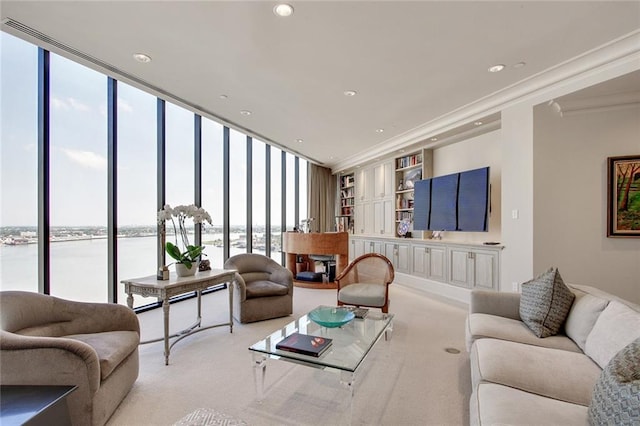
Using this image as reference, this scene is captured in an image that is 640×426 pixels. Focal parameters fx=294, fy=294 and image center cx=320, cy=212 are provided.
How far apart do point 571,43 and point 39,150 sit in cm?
518

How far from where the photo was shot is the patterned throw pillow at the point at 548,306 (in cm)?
208

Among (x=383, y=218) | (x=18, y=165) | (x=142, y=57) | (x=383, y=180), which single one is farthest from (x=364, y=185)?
(x=18, y=165)

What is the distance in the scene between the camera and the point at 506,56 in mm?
2842

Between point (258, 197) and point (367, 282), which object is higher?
point (258, 197)

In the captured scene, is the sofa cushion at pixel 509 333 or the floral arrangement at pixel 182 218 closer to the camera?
the sofa cushion at pixel 509 333

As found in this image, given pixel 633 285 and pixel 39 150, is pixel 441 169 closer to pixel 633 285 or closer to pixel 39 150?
pixel 633 285

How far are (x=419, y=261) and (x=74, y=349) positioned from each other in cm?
493

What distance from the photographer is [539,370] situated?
158cm

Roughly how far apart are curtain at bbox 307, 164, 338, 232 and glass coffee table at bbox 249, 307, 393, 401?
5171 millimetres

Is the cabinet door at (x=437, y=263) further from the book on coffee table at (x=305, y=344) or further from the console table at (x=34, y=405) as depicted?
the console table at (x=34, y=405)

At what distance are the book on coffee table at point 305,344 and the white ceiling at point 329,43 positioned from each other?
7.90 ft

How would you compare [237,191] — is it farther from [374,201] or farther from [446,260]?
[446,260]

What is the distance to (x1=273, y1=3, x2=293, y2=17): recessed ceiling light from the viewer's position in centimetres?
215

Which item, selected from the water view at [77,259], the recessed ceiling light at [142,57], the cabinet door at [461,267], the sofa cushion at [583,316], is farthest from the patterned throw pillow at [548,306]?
the water view at [77,259]
